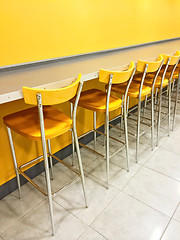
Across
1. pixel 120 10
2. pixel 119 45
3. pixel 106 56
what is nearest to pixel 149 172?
pixel 106 56

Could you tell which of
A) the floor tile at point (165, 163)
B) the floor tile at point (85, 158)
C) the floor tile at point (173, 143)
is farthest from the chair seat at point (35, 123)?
the floor tile at point (173, 143)

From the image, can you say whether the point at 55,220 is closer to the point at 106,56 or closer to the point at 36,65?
the point at 36,65

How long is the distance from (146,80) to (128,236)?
5.66ft

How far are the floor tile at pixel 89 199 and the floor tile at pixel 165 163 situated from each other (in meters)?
0.58

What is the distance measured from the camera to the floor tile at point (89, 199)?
1.69 metres

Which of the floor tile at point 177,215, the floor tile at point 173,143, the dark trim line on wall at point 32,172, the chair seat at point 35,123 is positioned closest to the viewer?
the chair seat at point 35,123

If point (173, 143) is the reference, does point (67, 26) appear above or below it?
above

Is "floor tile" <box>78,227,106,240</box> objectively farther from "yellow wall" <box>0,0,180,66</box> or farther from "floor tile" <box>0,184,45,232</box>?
"yellow wall" <box>0,0,180,66</box>

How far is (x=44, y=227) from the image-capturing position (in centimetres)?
158

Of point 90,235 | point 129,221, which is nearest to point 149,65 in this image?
point 129,221

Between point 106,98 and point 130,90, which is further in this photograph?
point 130,90

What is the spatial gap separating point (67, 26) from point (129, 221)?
1869 millimetres

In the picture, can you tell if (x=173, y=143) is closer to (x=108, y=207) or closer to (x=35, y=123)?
(x=108, y=207)

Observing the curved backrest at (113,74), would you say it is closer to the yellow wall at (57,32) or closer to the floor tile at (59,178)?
the yellow wall at (57,32)
